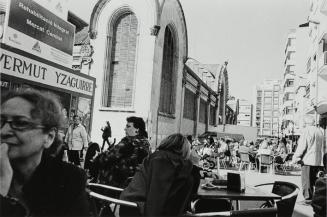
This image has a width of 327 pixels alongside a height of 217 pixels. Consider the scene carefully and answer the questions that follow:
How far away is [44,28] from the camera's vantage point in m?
7.32

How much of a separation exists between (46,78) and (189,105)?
25.7m

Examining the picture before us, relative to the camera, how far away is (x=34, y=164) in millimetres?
1318

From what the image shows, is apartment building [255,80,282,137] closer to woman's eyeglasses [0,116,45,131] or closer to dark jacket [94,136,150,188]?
dark jacket [94,136,150,188]

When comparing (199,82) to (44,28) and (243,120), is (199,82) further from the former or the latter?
(243,120)

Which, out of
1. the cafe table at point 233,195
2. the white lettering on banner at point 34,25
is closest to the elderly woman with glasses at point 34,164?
the cafe table at point 233,195

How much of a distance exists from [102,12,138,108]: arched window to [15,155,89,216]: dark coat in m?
18.7

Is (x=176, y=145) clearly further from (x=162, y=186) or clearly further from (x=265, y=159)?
(x=265, y=159)

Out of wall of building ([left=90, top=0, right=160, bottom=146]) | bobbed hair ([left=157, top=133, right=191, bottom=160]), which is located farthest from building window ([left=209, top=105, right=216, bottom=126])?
bobbed hair ([left=157, top=133, right=191, bottom=160])

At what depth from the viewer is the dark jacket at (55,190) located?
1.30 m

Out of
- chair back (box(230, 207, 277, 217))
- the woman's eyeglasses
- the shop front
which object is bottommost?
chair back (box(230, 207, 277, 217))

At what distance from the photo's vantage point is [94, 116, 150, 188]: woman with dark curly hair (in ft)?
13.4

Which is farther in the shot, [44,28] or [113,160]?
[44,28]

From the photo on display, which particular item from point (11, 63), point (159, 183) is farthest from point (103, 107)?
point (159, 183)

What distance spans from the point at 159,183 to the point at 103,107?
1738 cm
